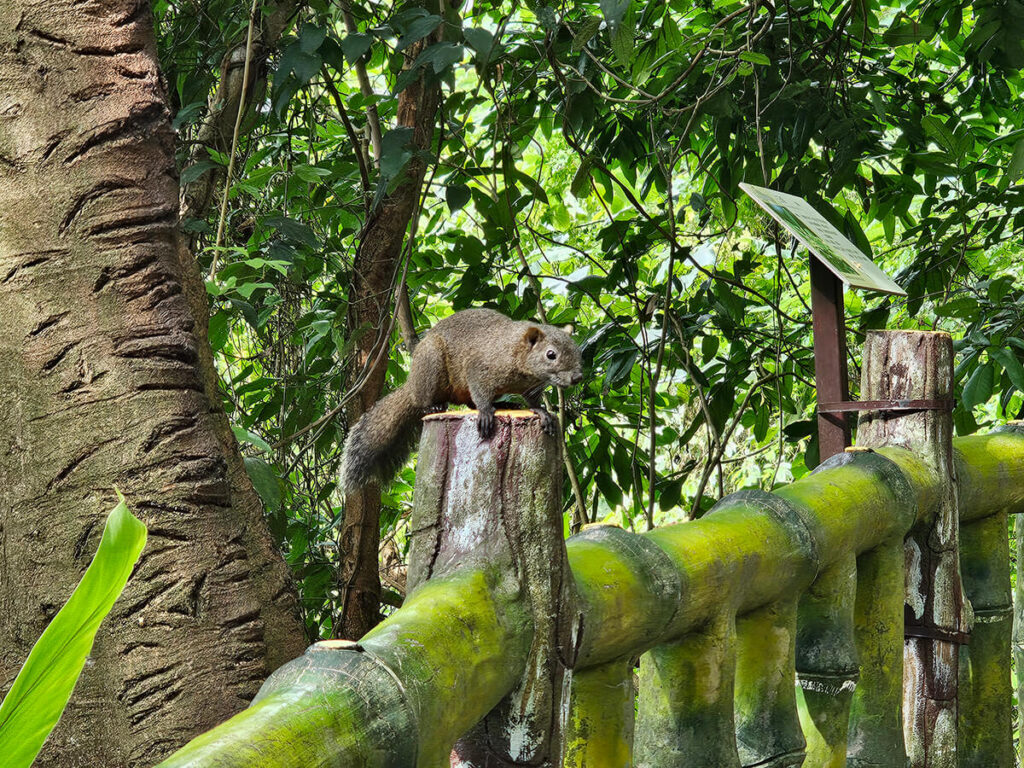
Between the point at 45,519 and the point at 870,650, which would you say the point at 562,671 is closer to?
the point at 45,519

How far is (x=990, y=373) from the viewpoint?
2768mm

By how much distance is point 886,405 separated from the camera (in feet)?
6.36

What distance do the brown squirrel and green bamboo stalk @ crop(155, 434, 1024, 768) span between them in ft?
2.09

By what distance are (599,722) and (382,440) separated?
986 mm

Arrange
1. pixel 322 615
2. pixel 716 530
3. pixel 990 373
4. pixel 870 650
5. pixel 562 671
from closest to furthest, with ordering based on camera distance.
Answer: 1. pixel 562 671
2. pixel 716 530
3. pixel 870 650
4. pixel 990 373
5. pixel 322 615

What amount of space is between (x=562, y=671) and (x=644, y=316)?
6.89 feet

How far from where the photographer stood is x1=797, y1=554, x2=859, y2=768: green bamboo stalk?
5.15 feet

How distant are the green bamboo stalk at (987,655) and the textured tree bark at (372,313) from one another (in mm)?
1386

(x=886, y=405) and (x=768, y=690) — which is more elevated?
(x=886, y=405)

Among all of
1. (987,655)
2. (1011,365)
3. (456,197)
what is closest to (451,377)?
(456,197)

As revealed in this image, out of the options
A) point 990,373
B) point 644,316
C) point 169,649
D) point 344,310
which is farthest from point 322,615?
point 990,373

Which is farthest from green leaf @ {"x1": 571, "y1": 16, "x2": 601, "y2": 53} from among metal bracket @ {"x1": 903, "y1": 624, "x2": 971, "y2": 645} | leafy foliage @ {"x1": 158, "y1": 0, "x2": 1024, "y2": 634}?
metal bracket @ {"x1": 903, "y1": 624, "x2": 971, "y2": 645}

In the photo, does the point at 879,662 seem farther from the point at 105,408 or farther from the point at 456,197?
the point at 456,197

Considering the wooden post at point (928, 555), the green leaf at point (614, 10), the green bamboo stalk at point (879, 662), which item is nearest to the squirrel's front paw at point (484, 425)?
the green bamboo stalk at point (879, 662)
